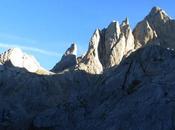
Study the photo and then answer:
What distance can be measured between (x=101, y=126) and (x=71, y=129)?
11.6 meters

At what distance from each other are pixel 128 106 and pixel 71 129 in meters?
16.1

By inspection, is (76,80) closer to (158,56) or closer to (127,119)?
(158,56)

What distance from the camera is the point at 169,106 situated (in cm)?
10250

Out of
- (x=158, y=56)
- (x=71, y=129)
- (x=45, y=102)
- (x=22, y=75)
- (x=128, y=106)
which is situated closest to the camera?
(x=128, y=106)

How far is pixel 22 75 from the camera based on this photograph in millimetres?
150250

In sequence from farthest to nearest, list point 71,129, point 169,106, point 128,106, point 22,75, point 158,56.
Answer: point 22,75 < point 158,56 < point 71,129 < point 128,106 < point 169,106

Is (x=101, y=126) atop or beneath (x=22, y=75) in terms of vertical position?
beneath

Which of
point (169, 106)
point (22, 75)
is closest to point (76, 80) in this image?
point (22, 75)

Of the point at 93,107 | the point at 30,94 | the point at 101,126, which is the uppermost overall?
the point at 30,94

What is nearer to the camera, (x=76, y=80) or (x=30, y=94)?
(x=30, y=94)

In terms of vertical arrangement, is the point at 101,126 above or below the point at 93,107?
below

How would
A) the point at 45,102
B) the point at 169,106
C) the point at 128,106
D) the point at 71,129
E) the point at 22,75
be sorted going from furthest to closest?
the point at 22,75 < the point at 45,102 < the point at 71,129 < the point at 128,106 < the point at 169,106

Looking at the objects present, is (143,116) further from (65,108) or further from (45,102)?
(45,102)

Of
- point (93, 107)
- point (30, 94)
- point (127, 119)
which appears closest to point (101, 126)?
point (127, 119)
